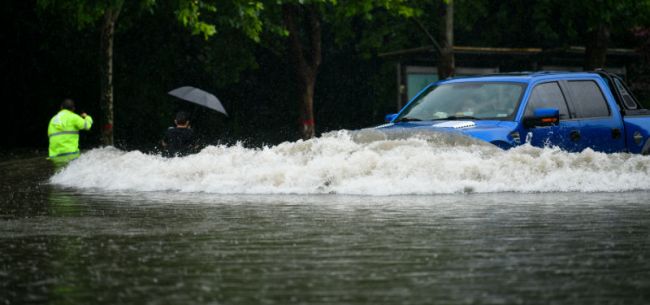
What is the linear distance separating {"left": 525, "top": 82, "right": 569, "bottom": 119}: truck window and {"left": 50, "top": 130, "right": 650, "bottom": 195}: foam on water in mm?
596

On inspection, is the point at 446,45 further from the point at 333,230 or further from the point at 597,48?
the point at 333,230

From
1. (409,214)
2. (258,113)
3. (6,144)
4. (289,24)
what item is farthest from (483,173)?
(258,113)

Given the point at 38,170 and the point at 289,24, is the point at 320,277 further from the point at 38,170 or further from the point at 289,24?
the point at 289,24

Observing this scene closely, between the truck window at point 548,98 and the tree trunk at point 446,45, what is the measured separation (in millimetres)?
18450

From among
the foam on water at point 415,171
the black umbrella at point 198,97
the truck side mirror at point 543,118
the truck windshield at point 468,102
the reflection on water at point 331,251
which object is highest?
the black umbrella at point 198,97

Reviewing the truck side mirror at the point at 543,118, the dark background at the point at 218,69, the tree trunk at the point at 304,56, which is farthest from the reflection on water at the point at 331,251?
the tree trunk at the point at 304,56

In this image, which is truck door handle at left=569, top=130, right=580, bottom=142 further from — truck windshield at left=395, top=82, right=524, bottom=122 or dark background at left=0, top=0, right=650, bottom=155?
dark background at left=0, top=0, right=650, bottom=155

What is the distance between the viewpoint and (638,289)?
278 inches

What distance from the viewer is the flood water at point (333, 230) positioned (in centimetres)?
718

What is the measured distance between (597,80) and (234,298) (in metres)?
11.0

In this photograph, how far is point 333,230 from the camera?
34.3 ft

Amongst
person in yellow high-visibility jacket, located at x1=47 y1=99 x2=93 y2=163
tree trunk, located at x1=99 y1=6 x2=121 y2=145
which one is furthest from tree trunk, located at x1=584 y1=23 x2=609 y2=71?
person in yellow high-visibility jacket, located at x1=47 y1=99 x2=93 y2=163

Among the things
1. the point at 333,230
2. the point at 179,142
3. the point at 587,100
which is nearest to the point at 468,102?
the point at 587,100

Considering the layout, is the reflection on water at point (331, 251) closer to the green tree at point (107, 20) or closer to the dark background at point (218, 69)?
the green tree at point (107, 20)
